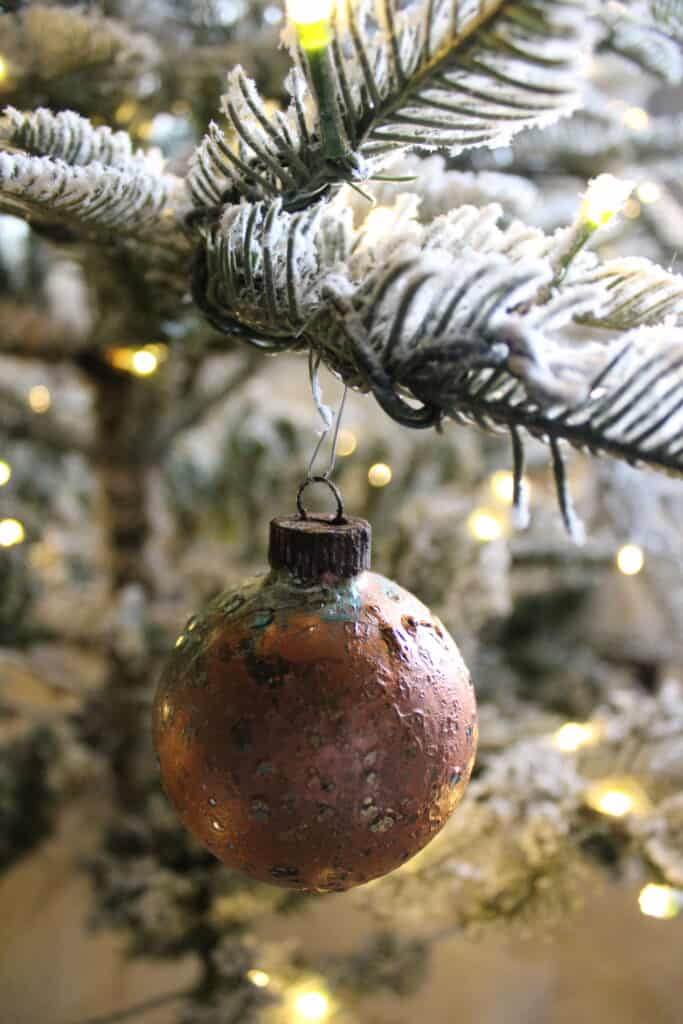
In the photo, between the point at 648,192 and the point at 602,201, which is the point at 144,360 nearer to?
the point at 648,192

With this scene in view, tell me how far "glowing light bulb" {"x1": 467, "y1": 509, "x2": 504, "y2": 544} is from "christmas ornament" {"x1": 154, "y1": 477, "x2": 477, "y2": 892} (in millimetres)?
583

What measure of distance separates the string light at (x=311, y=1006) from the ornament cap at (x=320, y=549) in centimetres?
77

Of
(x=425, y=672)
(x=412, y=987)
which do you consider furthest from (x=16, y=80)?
(x=412, y=987)

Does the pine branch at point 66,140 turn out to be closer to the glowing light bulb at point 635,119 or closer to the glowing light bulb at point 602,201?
the glowing light bulb at point 602,201

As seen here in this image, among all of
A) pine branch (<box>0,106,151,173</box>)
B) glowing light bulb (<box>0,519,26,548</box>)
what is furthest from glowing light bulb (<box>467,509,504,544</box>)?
pine branch (<box>0,106,151,173</box>)

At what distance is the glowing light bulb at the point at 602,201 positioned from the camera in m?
0.37

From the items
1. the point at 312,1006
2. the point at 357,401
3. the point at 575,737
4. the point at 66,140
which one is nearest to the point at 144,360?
the point at 66,140

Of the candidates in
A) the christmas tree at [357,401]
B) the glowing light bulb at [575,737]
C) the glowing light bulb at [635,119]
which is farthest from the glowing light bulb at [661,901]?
the glowing light bulb at [635,119]

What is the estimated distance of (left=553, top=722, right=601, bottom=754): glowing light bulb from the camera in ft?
3.30

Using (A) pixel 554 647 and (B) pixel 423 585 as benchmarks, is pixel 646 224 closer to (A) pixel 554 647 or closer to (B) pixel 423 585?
(B) pixel 423 585

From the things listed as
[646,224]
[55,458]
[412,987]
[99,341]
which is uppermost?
[646,224]

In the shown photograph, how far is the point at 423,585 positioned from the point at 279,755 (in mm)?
646

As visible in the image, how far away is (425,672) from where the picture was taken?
1.48ft

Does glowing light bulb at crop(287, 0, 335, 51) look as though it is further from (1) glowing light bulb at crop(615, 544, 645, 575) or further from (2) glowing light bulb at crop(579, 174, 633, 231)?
(1) glowing light bulb at crop(615, 544, 645, 575)
